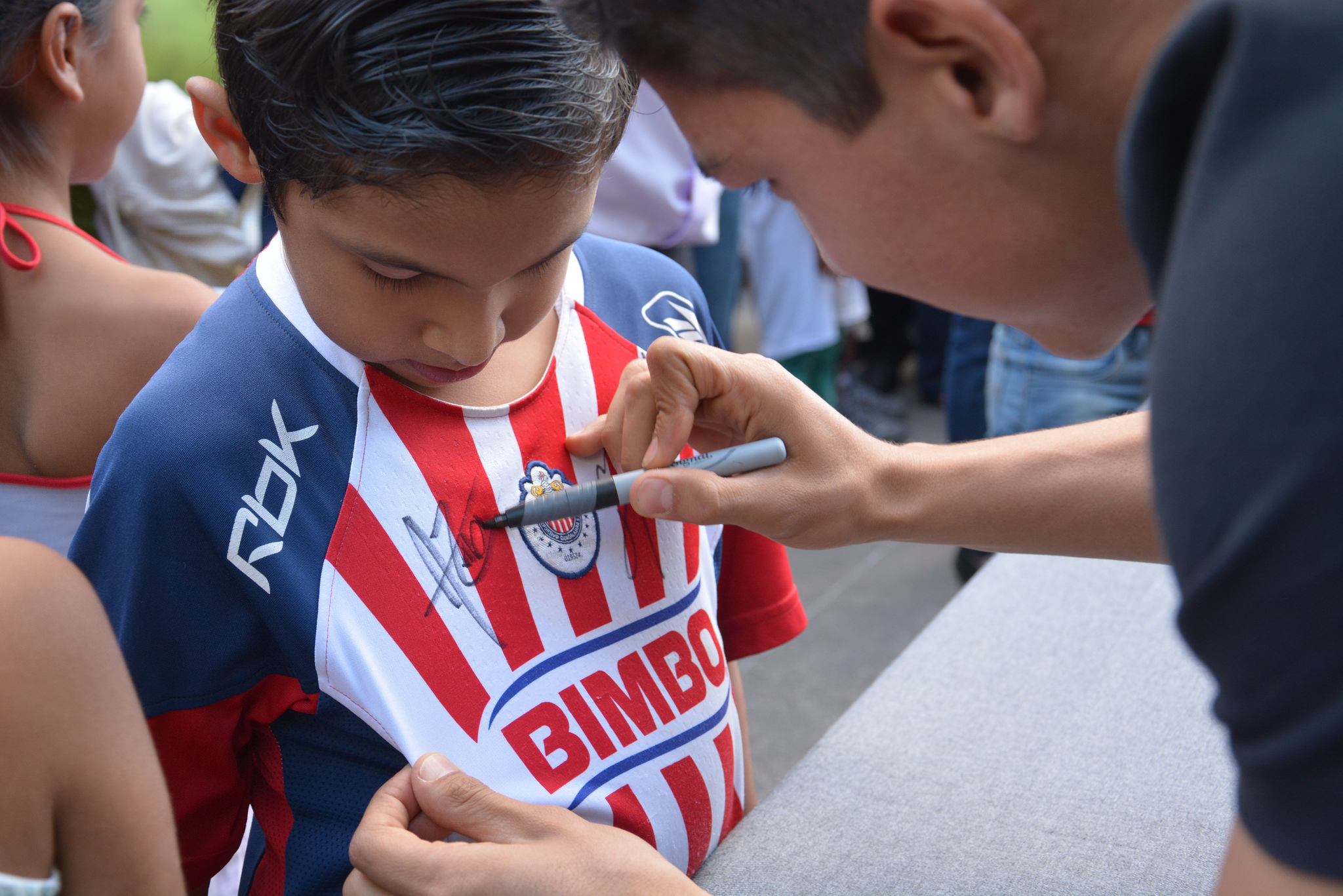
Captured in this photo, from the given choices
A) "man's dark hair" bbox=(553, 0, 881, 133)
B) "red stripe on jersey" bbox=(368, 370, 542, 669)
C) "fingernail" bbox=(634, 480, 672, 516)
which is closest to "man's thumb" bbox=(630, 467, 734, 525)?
"fingernail" bbox=(634, 480, 672, 516)

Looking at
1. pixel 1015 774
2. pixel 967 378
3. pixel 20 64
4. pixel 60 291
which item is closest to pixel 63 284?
pixel 60 291

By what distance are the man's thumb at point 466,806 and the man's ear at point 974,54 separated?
A: 0.54 metres

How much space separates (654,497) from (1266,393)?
0.51m

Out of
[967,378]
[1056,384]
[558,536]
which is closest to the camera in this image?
[558,536]

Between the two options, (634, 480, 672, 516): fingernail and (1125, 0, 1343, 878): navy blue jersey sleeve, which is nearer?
(1125, 0, 1343, 878): navy blue jersey sleeve

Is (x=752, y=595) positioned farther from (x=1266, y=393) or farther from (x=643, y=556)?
(x=1266, y=393)

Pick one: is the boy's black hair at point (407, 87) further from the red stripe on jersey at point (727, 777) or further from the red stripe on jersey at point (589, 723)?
the red stripe on jersey at point (727, 777)

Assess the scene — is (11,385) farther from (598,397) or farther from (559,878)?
(559,878)

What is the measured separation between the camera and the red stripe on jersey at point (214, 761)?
0.71 m

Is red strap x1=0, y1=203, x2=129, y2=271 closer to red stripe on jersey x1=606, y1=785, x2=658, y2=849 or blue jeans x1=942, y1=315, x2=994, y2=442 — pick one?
red stripe on jersey x1=606, y1=785, x2=658, y2=849

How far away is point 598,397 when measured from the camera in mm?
913

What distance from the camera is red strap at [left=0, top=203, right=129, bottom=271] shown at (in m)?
1.02

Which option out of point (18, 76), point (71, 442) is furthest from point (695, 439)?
point (18, 76)

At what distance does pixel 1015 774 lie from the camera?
3.12ft
